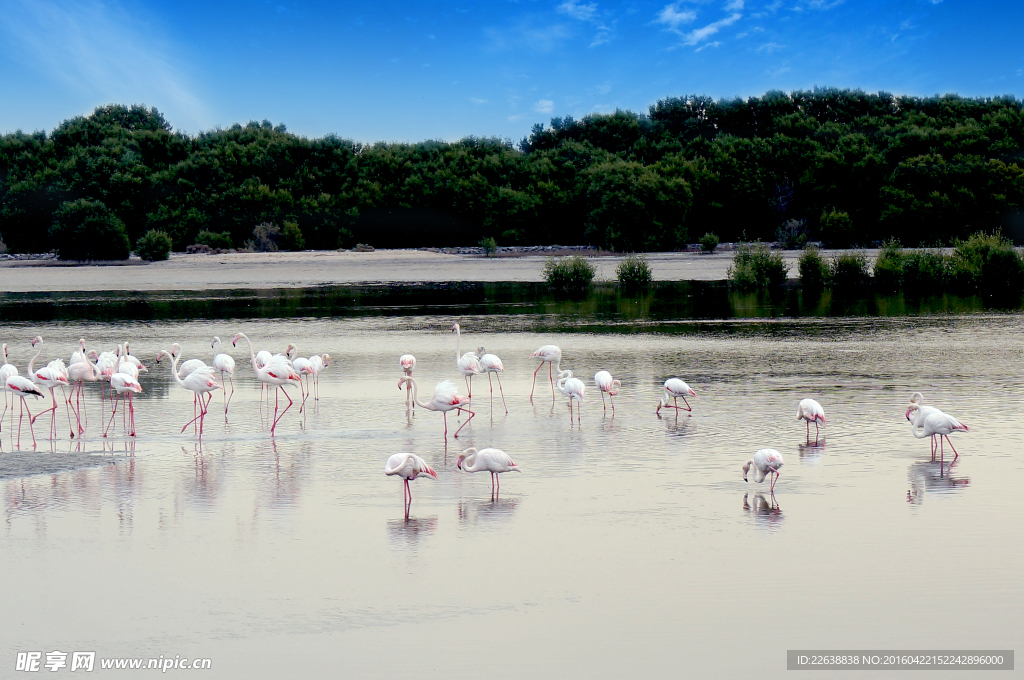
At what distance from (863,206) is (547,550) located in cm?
6064

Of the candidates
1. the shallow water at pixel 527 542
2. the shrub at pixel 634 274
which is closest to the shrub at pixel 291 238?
the shrub at pixel 634 274

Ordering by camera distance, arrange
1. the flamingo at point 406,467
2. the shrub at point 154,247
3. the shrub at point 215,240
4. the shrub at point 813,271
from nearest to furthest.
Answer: the flamingo at point 406,467 → the shrub at point 813,271 → the shrub at point 154,247 → the shrub at point 215,240

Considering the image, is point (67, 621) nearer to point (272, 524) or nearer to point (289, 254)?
point (272, 524)

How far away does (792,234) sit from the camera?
6222 centimetres

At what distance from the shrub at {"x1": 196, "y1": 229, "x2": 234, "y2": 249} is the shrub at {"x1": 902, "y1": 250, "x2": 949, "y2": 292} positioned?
39.3 m

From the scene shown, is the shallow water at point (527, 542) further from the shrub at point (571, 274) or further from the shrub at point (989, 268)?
the shrub at point (571, 274)

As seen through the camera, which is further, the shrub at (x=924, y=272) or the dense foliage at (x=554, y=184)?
the dense foliage at (x=554, y=184)

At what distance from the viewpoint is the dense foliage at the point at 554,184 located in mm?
61188

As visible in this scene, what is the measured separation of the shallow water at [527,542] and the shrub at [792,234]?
147 ft

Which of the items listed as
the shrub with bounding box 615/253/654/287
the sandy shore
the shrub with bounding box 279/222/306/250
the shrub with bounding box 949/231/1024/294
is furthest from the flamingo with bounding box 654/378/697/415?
the shrub with bounding box 279/222/306/250

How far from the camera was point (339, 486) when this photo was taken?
9930 mm

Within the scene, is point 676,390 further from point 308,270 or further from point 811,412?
point 308,270

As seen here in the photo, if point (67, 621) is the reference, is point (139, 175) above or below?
above

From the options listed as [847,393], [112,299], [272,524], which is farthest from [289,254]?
[272,524]
